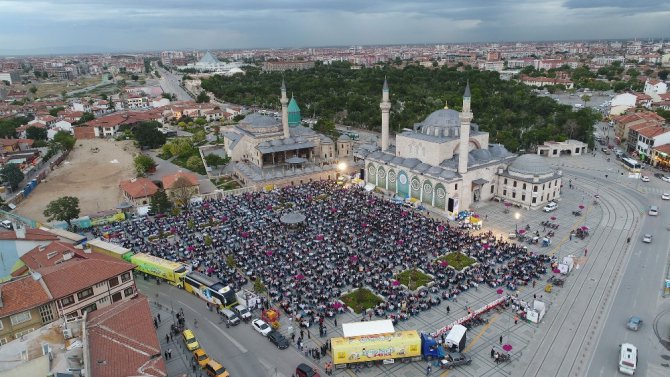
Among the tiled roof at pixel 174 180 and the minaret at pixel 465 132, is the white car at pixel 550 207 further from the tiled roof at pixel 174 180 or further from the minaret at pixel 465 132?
the tiled roof at pixel 174 180

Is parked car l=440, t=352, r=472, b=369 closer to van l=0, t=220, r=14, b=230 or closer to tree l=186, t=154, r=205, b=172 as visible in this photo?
van l=0, t=220, r=14, b=230

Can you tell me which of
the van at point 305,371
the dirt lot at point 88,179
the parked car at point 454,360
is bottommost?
the dirt lot at point 88,179

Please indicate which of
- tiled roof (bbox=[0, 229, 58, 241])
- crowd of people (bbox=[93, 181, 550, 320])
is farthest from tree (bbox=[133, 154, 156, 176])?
tiled roof (bbox=[0, 229, 58, 241])

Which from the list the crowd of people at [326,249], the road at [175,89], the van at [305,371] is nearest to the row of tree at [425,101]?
the road at [175,89]

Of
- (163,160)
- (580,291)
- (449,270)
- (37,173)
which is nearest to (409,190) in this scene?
(449,270)

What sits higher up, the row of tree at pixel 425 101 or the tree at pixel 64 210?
the row of tree at pixel 425 101

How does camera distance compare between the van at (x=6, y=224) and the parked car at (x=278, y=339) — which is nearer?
the parked car at (x=278, y=339)

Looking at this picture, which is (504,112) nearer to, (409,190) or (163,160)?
(409,190)

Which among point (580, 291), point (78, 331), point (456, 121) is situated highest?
point (456, 121)
